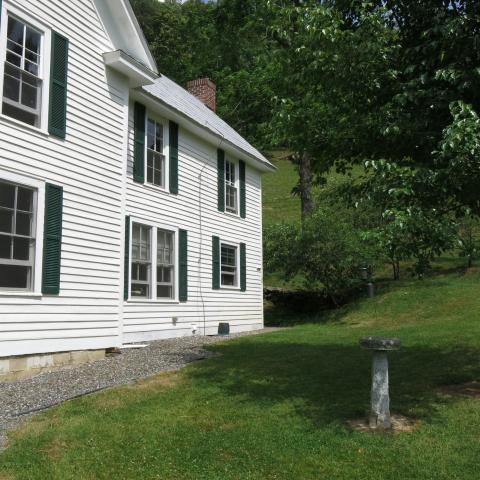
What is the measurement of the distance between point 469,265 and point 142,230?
13654 mm

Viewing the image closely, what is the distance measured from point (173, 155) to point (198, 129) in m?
1.25

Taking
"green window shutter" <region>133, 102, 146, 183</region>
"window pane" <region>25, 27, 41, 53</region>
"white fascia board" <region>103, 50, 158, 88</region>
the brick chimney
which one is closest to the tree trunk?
the brick chimney

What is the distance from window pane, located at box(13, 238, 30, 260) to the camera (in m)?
8.45

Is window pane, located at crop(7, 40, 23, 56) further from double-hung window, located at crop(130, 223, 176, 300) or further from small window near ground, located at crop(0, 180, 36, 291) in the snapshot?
double-hung window, located at crop(130, 223, 176, 300)

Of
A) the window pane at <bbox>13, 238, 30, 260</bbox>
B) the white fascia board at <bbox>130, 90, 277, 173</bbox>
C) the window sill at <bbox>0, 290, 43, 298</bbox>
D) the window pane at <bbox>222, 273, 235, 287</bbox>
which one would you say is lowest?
→ the window sill at <bbox>0, 290, 43, 298</bbox>

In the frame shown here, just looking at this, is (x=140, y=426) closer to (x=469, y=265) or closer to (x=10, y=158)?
(x=10, y=158)

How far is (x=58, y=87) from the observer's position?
30.7ft

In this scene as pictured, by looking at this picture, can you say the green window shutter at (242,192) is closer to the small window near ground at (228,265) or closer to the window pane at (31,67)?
the small window near ground at (228,265)

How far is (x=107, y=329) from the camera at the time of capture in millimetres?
10227

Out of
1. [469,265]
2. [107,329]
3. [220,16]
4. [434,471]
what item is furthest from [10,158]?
[220,16]

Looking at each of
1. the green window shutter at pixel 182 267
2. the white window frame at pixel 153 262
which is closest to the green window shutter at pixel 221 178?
the green window shutter at pixel 182 267

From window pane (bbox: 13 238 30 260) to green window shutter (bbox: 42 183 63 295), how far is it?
0.26 metres

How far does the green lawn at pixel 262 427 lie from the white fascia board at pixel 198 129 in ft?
20.4

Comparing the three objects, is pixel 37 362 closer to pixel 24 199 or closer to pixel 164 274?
pixel 24 199
